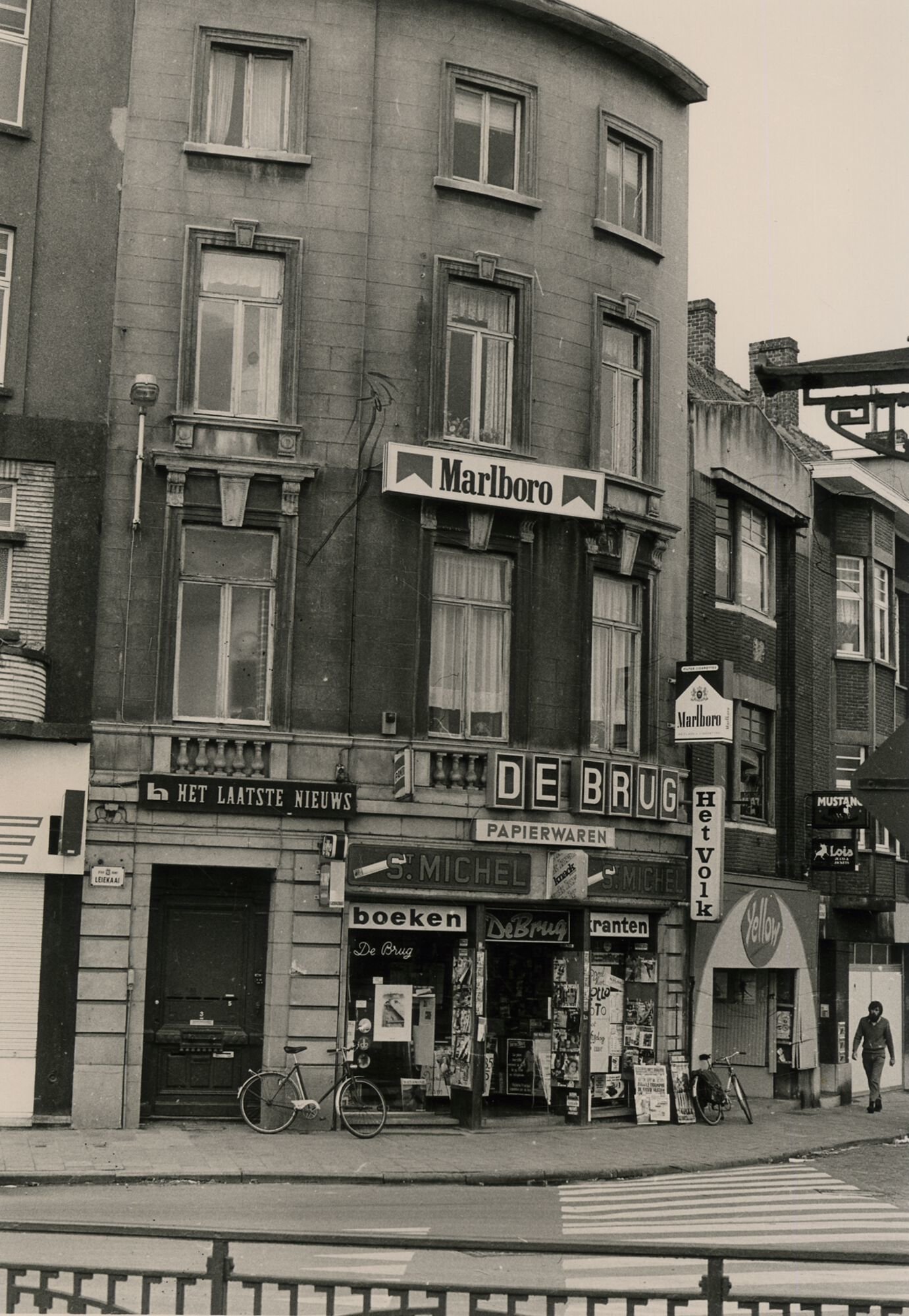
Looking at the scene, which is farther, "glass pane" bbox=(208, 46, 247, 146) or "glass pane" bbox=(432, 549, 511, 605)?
"glass pane" bbox=(432, 549, 511, 605)

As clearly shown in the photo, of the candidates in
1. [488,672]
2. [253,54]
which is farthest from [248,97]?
[488,672]

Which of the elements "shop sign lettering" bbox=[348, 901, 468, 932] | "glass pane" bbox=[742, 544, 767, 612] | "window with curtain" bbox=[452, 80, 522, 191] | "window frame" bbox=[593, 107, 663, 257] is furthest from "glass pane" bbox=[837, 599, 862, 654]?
"shop sign lettering" bbox=[348, 901, 468, 932]

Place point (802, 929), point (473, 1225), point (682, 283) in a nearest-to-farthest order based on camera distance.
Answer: point (473, 1225), point (682, 283), point (802, 929)

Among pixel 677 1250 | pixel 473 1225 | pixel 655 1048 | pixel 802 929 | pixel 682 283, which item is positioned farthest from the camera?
pixel 802 929

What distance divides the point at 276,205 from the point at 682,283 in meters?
7.15

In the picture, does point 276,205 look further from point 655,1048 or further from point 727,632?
point 655,1048

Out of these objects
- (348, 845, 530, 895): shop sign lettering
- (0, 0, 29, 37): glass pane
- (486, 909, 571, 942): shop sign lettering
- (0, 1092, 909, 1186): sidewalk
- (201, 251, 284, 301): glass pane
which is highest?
(0, 0, 29, 37): glass pane

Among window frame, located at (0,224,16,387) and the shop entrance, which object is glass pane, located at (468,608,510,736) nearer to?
the shop entrance

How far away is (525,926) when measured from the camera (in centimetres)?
2320

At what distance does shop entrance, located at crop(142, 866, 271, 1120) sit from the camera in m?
20.7

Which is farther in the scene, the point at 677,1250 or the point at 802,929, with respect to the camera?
the point at 802,929

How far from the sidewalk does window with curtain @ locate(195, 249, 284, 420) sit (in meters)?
9.03

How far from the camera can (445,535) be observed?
2256cm

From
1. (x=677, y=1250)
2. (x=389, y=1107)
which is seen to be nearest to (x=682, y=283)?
(x=389, y=1107)
